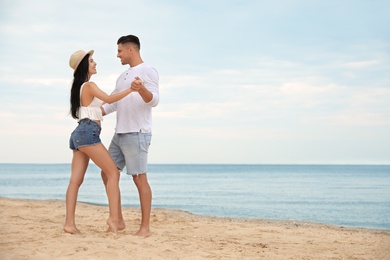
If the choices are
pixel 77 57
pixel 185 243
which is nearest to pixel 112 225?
pixel 185 243

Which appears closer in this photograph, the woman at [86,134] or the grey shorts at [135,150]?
the woman at [86,134]

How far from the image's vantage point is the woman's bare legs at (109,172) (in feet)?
18.8

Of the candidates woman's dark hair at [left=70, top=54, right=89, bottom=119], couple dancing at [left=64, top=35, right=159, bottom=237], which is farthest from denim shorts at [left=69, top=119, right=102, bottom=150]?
woman's dark hair at [left=70, top=54, right=89, bottom=119]

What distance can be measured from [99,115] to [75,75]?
486 millimetres

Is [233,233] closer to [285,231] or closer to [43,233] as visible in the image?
[285,231]

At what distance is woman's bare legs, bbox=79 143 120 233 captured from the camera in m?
5.72

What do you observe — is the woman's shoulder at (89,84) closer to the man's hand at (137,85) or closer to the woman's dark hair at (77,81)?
the woman's dark hair at (77,81)

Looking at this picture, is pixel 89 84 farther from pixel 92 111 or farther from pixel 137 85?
pixel 137 85

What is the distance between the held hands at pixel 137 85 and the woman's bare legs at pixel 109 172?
71 cm

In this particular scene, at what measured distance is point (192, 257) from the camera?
5211 millimetres

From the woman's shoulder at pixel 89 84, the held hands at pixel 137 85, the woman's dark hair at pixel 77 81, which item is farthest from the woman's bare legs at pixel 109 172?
the held hands at pixel 137 85

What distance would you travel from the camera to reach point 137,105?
5863 mm

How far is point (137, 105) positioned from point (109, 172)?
29.8 inches

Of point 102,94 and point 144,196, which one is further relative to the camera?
point 144,196
